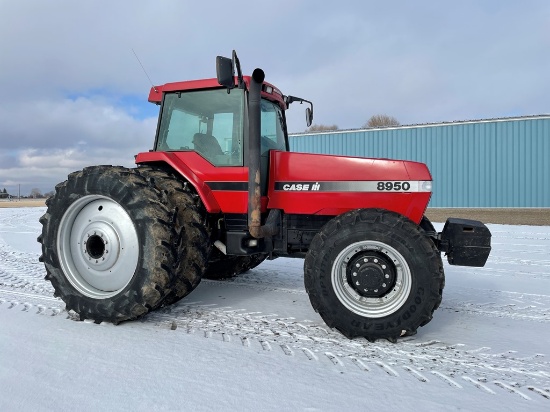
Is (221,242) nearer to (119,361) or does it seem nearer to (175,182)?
(175,182)

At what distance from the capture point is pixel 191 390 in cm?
207

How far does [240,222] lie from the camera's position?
3566mm

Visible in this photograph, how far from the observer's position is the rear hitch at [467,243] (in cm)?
313

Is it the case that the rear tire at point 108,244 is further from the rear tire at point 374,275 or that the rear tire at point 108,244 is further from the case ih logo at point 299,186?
the rear tire at point 374,275

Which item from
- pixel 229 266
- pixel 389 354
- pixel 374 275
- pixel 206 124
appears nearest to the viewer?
pixel 389 354

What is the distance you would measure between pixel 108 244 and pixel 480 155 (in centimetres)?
1709

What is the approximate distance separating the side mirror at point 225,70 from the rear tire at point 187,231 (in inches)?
38.9

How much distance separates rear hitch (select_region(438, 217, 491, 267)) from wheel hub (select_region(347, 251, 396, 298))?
0.68m

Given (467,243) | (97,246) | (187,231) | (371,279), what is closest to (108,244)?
(97,246)

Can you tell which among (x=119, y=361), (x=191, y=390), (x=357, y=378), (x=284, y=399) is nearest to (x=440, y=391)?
(x=357, y=378)

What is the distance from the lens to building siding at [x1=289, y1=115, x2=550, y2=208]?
16141 millimetres

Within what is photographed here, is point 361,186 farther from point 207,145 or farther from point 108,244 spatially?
point 108,244

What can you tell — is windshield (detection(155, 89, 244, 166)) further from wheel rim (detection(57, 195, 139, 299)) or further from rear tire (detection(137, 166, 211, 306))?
wheel rim (detection(57, 195, 139, 299))

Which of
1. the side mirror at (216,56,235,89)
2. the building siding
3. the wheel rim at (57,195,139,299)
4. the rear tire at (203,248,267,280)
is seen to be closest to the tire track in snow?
the wheel rim at (57,195,139,299)
